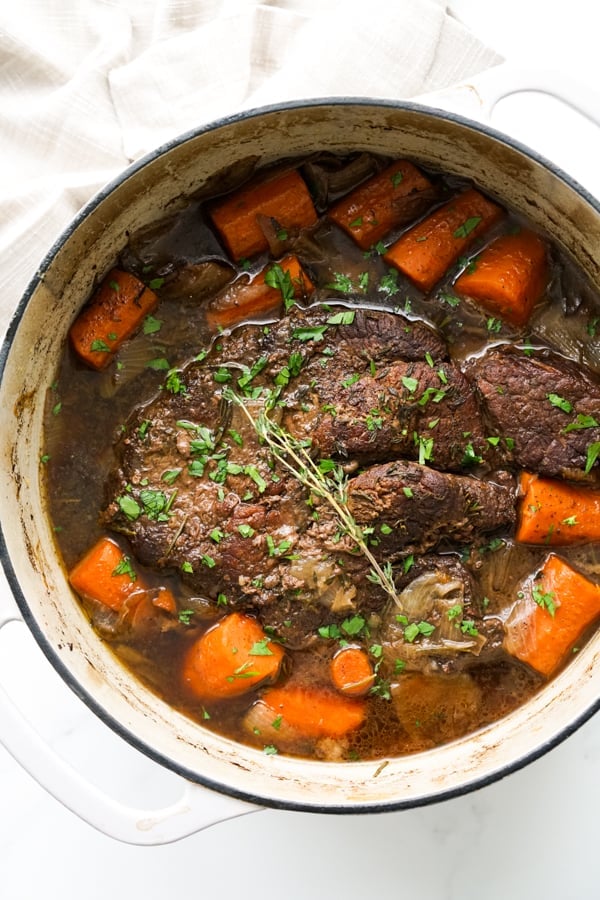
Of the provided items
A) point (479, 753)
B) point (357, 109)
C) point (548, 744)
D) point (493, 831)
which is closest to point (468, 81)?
point (357, 109)

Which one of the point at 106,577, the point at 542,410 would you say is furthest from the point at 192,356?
the point at 542,410

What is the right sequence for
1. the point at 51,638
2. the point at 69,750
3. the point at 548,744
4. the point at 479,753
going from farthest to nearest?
1. the point at 69,750
2. the point at 479,753
3. the point at 51,638
4. the point at 548,744

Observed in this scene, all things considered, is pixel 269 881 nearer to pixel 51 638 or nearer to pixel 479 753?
pixel 479 753

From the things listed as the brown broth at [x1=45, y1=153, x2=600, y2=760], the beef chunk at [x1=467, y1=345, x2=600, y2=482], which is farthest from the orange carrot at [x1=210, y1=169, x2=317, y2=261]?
the beef chunk at [x1=467, y1=345, x2=600, y2=482]

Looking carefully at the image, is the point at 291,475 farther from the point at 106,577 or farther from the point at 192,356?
the point at 106,577

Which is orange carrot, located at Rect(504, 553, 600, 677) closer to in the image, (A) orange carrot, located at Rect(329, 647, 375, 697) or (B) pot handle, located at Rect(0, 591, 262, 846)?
(A) orange carrot, located at Rect(329, 647, 375, 697)

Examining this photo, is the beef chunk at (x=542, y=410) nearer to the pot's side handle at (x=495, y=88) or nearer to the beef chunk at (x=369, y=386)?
the beef chunk at (x=369, y=386)

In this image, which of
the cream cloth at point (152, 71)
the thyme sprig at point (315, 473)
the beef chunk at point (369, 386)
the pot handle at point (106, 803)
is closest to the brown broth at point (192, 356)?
the beef chunk at point (369, 386)
